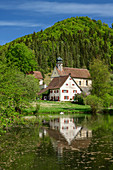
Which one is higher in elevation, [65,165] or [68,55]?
[68,55]

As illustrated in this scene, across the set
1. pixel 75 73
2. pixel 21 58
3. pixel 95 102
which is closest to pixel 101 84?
pixel 95 102

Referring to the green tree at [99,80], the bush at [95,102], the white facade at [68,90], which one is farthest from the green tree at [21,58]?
the bush at [95,102]

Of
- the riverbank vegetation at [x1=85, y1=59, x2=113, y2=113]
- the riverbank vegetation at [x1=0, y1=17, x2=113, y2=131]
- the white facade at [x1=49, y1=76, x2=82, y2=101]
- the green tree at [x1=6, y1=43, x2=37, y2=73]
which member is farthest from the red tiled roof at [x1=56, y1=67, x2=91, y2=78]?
the riverbank vegetation at [x1=85, y1=59, x2=113, y2=113]

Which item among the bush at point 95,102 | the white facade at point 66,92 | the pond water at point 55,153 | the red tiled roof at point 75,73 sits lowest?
the pond water at point 55,153

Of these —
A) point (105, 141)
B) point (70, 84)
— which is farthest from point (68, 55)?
point (105, 141)

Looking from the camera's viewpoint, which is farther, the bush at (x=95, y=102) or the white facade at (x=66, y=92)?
the white facade at (x=66, y=92)

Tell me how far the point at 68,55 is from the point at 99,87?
102 m

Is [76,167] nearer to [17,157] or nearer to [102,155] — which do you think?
[102,155]

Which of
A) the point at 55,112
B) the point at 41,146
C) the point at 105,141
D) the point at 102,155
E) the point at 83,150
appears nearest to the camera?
the point at 102,155

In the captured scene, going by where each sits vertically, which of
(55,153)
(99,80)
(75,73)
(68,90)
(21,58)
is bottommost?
(55,153)

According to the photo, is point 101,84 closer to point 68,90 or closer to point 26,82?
point 68,90

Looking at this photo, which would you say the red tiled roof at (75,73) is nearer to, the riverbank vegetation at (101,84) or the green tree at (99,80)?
the riverbank vegetation at (101,84)

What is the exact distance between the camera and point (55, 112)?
190ft

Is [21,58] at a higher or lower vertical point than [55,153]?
higher
